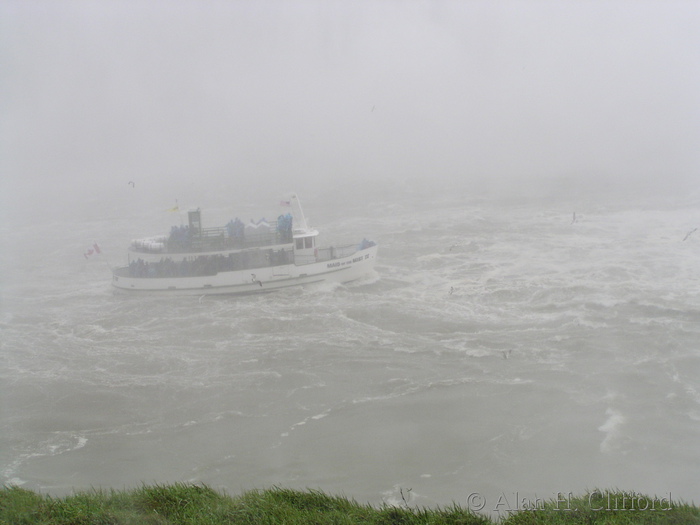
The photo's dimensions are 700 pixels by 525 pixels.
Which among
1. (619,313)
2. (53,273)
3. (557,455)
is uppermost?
(53,273)

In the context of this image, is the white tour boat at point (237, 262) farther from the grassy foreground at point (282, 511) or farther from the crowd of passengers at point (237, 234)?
the grassy foreground at point (282, 511)

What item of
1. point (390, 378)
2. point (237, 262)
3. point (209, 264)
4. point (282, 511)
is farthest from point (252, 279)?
point (282, 511)

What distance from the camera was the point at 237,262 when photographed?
31922mm

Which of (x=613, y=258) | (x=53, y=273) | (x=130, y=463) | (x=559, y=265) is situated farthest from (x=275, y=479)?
(x=53, y=273)

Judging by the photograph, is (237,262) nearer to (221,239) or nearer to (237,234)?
(221,239)

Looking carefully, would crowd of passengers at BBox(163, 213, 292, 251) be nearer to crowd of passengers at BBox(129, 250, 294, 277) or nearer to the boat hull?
crowd of passengers at BBox(129, 250, 294, 277)

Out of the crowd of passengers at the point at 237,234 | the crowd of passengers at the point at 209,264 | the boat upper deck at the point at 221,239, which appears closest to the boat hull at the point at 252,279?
the crowd of passengers at the point at 209,264

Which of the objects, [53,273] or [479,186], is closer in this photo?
[53,273]

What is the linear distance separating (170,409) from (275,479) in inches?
218

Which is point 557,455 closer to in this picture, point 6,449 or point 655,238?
point 6,449

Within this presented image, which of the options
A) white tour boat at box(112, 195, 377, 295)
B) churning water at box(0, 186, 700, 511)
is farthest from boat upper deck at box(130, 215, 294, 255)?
churning water at box(0, 186, 700, 511)

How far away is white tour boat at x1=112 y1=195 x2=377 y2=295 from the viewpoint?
3138 cm

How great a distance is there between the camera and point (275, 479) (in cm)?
1512

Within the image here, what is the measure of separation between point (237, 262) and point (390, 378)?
44.4 ft
